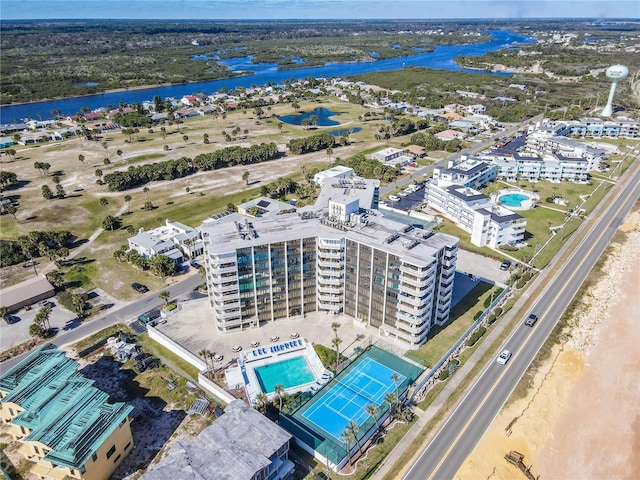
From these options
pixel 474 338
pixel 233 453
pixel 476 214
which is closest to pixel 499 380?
pixel 474 338

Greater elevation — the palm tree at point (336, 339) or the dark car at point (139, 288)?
the palm tree at point (336, 339)

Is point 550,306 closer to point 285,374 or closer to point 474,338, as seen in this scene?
point 474,338

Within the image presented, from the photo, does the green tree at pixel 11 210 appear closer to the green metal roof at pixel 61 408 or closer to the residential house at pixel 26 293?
the residential house at pixel 26 293

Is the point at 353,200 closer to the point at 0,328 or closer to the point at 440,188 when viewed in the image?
the point at 440,188

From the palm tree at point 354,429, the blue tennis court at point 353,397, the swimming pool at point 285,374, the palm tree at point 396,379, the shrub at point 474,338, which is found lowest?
the shrub at point 474,338

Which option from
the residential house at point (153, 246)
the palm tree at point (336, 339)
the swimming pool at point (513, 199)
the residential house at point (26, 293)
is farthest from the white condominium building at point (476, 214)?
the residential house at point (26, 293)

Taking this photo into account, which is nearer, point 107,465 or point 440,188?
point 107,465

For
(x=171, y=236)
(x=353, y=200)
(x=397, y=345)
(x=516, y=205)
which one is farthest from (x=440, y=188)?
(x=171, y=236)
